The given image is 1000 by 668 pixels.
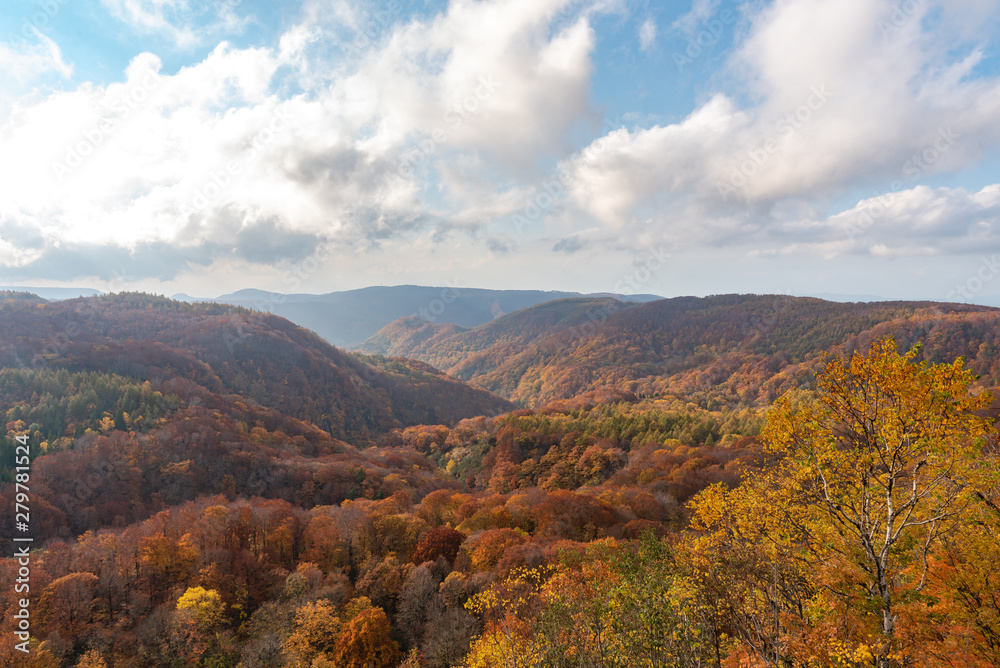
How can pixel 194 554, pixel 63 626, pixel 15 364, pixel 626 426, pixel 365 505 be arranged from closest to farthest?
pixel 63 626 < pixel 194 554 < pixel 365 505 < pixel 626 426 < pixel 15 364

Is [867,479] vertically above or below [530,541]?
above

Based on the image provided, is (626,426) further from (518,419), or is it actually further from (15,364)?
(15,364)

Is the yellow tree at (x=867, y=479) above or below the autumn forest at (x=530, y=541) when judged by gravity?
above

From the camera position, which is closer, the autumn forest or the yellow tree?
the yellow tree

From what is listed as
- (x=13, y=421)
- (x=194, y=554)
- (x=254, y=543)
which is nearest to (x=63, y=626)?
(x=194, y=554)

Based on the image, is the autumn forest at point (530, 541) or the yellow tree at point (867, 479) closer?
the yellow tree at point (867, 479)

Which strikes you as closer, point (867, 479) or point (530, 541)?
point (867, 479)

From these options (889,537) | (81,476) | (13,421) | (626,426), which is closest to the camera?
(889,537)

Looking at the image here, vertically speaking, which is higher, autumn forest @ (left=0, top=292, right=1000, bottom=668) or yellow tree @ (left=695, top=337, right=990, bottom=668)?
yellow tree @ (left=695, top=337, right=990, bottom=668)
